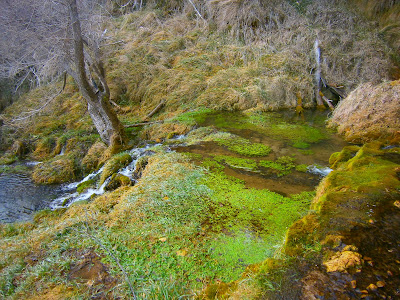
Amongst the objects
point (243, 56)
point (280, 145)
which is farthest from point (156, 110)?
point (280, 145)

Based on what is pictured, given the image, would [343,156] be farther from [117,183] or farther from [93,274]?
[93,274]

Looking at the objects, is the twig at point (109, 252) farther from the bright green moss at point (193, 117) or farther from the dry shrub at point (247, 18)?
the dry shrub at point (247, 18)

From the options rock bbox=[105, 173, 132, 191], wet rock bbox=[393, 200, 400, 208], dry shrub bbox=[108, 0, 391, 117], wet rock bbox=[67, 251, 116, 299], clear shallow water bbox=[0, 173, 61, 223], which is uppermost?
dry shrub bbox=[108, 0, 391, 117]

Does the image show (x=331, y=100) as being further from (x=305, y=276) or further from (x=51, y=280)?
(x=51, y=280)

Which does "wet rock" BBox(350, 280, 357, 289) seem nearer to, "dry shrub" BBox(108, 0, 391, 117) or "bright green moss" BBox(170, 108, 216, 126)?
"bright green moss" BBox(170, 108, 216, 126)

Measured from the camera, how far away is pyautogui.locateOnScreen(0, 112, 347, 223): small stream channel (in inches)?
170

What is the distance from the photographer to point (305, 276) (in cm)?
184

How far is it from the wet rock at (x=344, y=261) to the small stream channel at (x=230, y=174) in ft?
6.33

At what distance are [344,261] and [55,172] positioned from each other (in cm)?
703

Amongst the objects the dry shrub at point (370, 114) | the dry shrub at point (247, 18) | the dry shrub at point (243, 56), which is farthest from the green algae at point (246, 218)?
the dry shrub at point (247, 18)

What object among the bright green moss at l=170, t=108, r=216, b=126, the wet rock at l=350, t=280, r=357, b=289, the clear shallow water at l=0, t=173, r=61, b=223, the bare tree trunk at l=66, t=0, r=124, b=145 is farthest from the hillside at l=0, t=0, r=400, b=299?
the bare tree trunk at l=66, t=0, r=124, b=145

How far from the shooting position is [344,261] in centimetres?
189

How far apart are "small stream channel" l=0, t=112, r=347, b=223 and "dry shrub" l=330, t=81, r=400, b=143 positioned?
0.51m

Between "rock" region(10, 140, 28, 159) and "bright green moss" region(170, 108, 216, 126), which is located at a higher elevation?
"bright green moss" region(170, 108, 216, 126)
